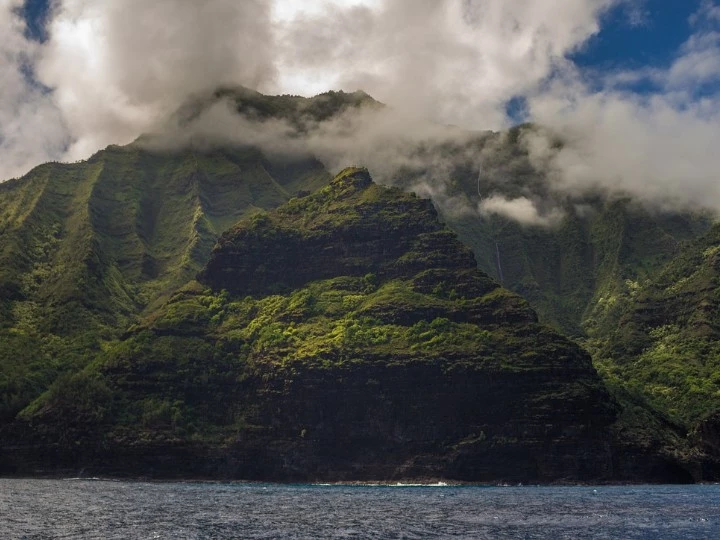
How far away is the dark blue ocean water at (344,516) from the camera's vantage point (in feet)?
392

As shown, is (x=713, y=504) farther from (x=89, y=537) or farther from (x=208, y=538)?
(x=89, y=537)

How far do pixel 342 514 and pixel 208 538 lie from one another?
42.1 m

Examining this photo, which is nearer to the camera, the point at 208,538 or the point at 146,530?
Result: the point at 208,538

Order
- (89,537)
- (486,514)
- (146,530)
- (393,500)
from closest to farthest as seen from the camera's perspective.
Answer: (89,537), (146,530), (486,514), (393,500)

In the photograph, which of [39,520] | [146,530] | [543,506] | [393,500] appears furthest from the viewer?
[393,500]

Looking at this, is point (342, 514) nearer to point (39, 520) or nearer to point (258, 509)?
point (258, 509)

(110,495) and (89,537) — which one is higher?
(110,495)

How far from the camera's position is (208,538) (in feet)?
368

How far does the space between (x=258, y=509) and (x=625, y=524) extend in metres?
60.4

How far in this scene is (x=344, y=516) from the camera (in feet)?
481

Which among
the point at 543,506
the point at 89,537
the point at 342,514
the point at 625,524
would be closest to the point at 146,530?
the point at 89,537

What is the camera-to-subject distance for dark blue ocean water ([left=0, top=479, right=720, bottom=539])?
120 m

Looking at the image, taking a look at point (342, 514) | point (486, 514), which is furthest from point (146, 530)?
point (486, 514)

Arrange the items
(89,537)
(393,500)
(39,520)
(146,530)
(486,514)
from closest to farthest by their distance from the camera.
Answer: (89,537)
(146,530)
(39,520)
(486,514)
(393,500)
